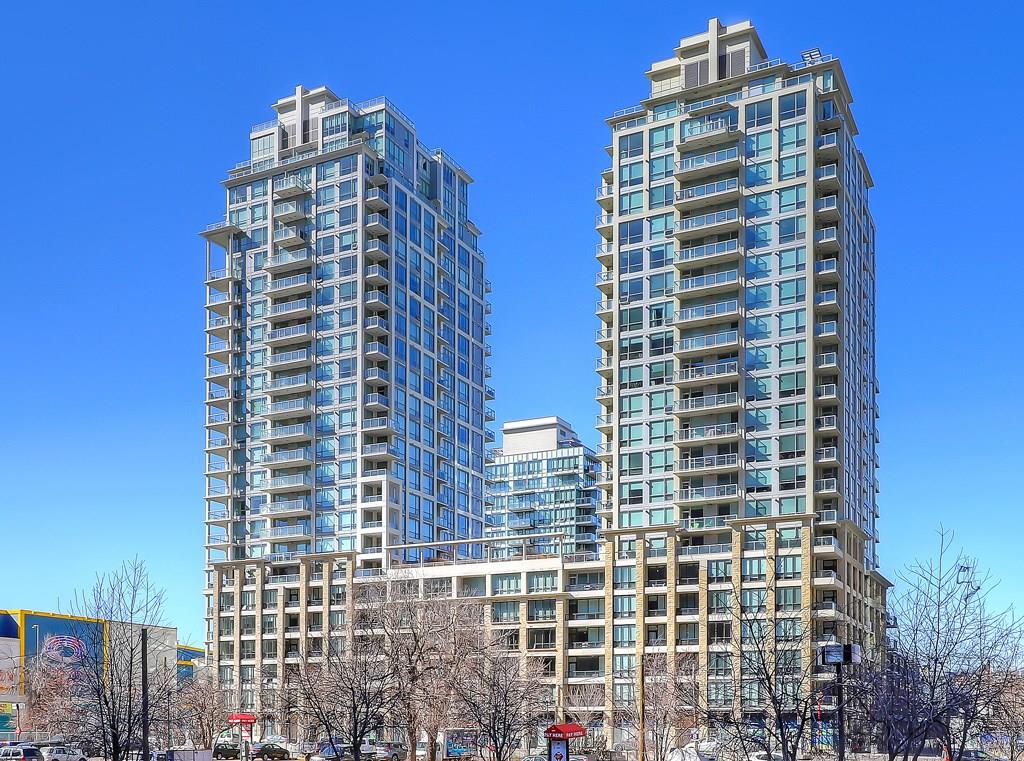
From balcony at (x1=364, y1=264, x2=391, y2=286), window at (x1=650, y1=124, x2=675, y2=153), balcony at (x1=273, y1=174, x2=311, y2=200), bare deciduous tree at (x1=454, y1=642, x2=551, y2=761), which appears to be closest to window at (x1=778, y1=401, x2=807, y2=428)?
window at (x1=650, y1=124, x2=675, y2=153)

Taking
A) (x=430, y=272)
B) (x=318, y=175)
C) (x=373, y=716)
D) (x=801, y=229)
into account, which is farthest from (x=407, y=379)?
(x=373, y=716)

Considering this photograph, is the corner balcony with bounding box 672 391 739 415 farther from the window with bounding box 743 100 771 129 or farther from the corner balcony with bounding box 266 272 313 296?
the corner balcony with bounding box 266 272 313 296

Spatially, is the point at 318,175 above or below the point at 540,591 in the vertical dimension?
above

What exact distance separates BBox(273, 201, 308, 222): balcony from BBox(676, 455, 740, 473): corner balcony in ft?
169

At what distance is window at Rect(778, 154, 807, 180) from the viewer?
10606 centimetres

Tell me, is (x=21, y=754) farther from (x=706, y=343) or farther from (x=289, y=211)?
(x=289, y=211)

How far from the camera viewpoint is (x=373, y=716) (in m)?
58.1

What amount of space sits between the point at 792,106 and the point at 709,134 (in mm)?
7711

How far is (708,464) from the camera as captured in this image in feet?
341

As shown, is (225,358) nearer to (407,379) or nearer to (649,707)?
(407,379)

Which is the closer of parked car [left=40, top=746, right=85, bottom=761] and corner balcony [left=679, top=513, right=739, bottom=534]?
parked car [left=40, top=746, right=85, bottom=761]

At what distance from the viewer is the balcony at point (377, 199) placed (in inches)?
5025

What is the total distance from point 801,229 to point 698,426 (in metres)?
19.6

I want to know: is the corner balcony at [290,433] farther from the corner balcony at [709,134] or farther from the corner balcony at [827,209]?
the corner balcony at [827,209]
